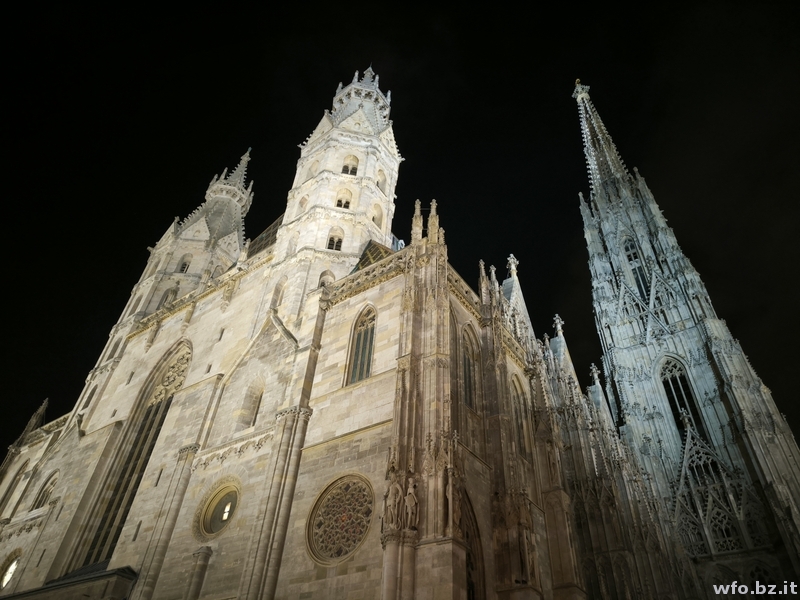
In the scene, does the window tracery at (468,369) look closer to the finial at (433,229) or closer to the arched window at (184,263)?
the finial at (433,229)

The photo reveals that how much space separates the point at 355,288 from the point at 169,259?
2038 cm

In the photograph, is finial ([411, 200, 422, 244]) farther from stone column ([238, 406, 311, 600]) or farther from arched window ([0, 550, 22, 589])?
arched window ([0, 550, 22, 589])

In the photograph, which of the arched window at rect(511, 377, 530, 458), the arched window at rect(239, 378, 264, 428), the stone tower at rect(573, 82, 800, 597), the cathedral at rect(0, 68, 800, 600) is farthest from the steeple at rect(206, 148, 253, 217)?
the stone tower at rect(573, 82, 800, 597)

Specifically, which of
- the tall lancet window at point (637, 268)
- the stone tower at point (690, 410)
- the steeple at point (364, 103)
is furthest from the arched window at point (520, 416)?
the tall lancet window at point (637, 268)

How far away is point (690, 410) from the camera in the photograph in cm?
3850

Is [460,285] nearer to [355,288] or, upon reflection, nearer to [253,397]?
[355,288]

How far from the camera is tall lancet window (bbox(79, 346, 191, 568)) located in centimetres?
2009

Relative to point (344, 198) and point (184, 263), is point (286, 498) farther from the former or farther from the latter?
point (184, 263)

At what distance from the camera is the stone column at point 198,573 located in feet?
47.3

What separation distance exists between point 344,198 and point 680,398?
29487 millimetres

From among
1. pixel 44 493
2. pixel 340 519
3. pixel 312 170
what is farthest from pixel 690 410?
pixel 44 493

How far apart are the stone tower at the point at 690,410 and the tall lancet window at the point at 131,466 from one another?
2503 centimetres

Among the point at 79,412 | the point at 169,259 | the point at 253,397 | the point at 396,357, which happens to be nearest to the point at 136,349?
the point at 79,412

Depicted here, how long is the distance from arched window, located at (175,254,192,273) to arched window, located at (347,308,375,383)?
20.8 metres
